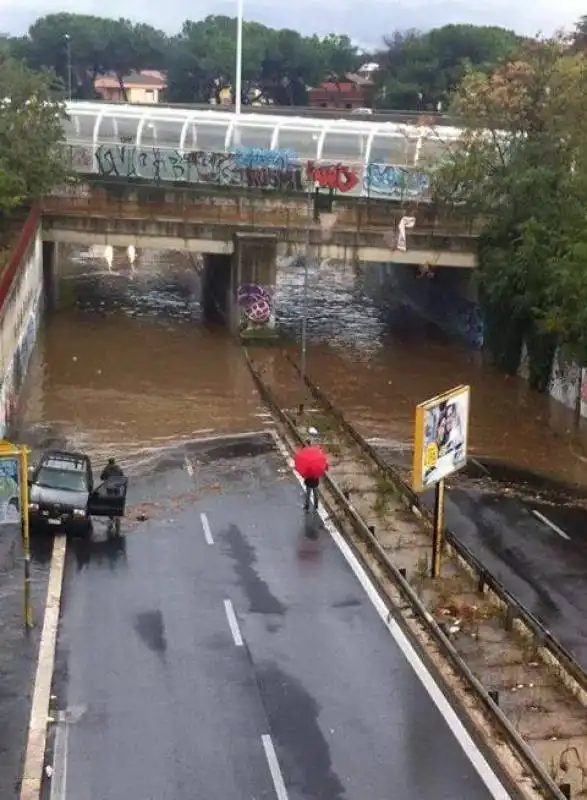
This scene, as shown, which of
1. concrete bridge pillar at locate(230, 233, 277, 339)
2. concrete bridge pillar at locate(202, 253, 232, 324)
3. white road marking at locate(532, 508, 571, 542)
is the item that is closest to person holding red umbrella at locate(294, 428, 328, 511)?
white road marking at locate(532, 508, 571, 542)

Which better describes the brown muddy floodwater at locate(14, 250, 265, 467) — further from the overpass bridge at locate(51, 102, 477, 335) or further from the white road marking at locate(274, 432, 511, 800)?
the white road marking at locate(274, 432, 511, 800)

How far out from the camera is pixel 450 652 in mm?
17672

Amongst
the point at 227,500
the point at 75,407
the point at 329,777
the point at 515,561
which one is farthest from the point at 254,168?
the point at 329,777

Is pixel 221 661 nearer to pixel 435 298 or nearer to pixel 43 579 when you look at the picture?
pixel 43 579

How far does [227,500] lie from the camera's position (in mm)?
26906

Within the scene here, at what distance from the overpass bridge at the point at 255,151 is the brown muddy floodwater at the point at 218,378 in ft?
19.5

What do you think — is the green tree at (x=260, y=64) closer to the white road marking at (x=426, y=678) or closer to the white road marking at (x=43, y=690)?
the white road marking at (x=426, y=678)

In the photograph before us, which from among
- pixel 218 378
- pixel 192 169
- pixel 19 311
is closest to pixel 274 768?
pixel 19 311

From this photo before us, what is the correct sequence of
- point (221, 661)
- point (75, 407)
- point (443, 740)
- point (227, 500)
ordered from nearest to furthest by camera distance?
point (443, 740) → point (221, 661) → point (227, 500) → point (75, 407)

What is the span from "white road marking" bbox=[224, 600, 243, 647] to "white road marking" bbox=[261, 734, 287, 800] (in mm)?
3255

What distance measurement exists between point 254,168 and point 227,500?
30.3 meters

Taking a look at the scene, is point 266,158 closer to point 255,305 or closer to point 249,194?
point 249,194

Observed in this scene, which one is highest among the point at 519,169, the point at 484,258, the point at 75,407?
the point at 519,169

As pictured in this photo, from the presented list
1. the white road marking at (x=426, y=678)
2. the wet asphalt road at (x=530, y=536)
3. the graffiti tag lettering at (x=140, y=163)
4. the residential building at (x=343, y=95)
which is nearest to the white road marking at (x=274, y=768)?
the white road marking at (x=426, y=678)
